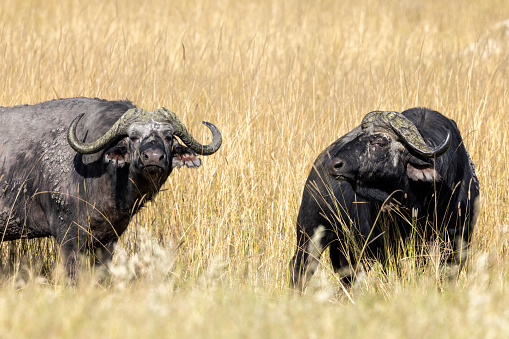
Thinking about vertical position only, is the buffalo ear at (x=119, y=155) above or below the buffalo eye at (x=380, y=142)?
below

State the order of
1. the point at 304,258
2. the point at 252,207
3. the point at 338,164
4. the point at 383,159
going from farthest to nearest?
the point at 252,207, the point at 304,258, the point at 383,159, the point at 338,164

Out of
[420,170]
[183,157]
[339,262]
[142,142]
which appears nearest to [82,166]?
[142,142]

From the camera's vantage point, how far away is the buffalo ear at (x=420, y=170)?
4441 mm

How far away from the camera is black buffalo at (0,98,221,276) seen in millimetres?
4648

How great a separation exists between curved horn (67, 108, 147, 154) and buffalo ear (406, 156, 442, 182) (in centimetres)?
191

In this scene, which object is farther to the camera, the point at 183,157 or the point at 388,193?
the point at 183,157

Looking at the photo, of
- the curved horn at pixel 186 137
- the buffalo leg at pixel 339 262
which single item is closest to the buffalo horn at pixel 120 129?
the curved horn at pixel 186 137

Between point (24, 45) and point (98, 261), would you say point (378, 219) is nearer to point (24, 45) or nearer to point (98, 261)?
point (98, 261)

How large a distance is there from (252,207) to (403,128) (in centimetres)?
178

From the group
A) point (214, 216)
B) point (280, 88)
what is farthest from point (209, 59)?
point (214, 216)

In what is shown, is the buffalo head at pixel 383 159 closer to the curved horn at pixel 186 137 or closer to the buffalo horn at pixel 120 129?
the curved horn at pixel 186 137

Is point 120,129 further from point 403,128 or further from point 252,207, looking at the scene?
point 403,128

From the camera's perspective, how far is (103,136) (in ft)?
15.2

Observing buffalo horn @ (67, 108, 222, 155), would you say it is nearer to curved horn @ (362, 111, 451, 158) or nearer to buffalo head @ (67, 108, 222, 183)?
buffalo head @ (67, 108, 222, 183)
